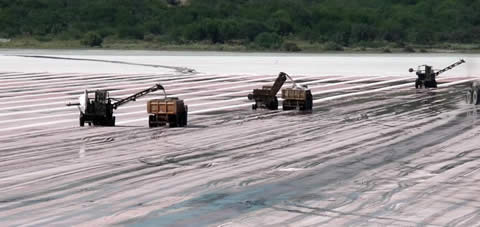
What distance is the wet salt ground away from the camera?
25.5m

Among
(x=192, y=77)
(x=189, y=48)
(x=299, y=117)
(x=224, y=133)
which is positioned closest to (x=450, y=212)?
(x=224, y=133)

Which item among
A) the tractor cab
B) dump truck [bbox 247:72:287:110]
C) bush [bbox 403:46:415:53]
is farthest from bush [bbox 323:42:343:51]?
dump truck [bbox 247:72:287:110]

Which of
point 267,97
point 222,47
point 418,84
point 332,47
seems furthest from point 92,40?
point 267,97

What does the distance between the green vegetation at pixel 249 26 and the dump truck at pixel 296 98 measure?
321 ft

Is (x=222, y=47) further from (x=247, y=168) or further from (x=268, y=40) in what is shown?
(x=247, y=168)

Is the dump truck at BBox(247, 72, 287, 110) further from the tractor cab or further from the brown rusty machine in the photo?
the tractor cab

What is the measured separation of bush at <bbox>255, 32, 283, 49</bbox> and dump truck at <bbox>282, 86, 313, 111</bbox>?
10720 centimetres

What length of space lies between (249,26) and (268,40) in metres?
9.11

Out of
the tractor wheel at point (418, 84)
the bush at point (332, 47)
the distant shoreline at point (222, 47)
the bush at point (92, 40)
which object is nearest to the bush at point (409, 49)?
the distant shoreline at point (222, 47)

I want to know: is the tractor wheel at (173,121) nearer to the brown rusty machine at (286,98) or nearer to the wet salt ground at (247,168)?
the wet salt ground at (247,168)

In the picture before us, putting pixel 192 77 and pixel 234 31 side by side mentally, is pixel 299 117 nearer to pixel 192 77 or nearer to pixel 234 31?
pixel 192 77

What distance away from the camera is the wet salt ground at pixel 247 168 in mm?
25484

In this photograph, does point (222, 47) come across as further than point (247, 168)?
Yes

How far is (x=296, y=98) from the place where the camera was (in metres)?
55.4
